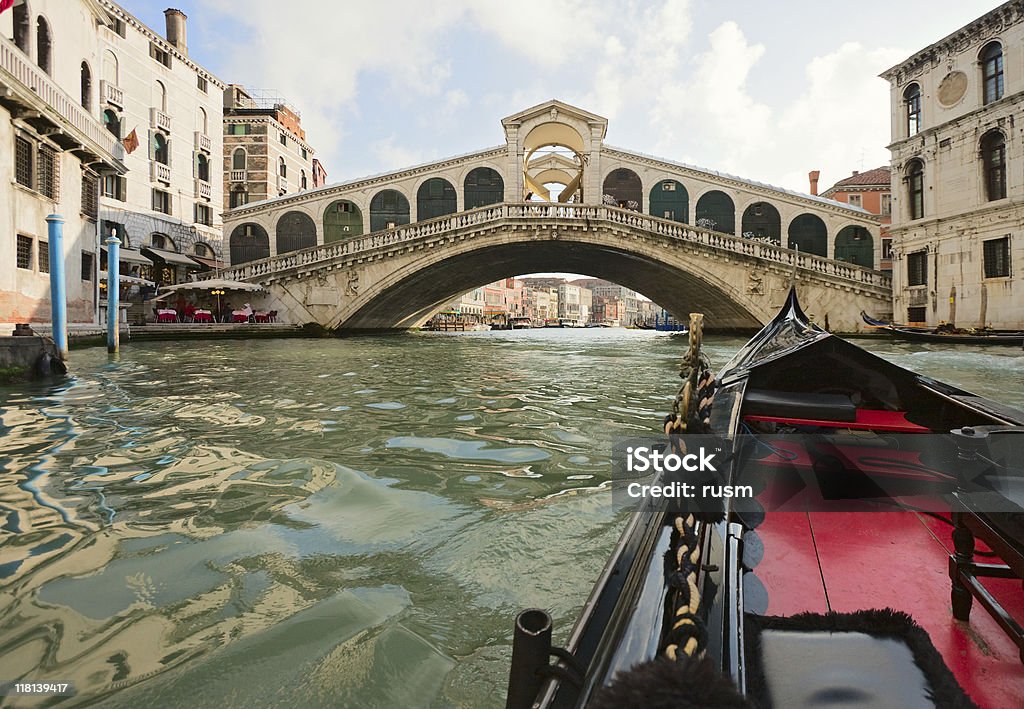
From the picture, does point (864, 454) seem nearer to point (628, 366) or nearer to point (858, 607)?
point (858, 607)

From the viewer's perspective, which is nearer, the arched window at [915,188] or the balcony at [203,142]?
the arched window at [915,188]

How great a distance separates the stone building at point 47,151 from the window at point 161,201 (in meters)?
5.97

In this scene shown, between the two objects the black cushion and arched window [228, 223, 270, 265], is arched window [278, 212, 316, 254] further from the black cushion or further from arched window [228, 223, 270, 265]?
the black cushion

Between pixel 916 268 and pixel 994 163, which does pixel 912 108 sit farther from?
pixel 916 268

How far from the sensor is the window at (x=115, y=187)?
575 inches

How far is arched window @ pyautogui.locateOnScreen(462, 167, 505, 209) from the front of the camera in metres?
17.5

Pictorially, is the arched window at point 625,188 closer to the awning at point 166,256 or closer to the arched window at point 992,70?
the arched window at point 992,70

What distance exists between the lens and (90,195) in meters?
10.1

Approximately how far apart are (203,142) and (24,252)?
11.9 meters

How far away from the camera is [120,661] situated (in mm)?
1068

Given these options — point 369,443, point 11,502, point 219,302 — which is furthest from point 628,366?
point 219,302

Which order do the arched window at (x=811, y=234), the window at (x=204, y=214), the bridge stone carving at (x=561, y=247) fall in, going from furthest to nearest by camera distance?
the window at (x=204, y=214)
the arched window at (x=811, y=234)
the bridge stone carving at (x=561, y=247)

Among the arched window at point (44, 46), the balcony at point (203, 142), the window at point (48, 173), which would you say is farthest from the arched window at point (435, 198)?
the window at point (48, 173)

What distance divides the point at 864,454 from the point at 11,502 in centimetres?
294
